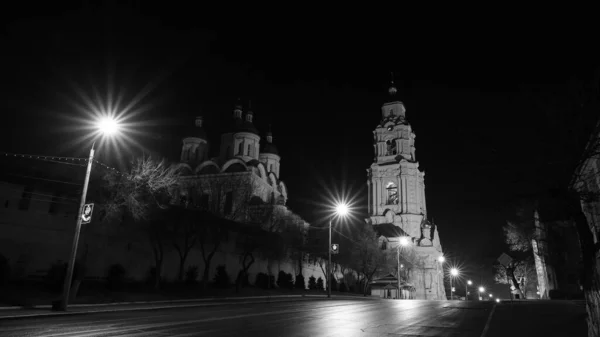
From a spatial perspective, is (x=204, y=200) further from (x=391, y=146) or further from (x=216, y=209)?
(x=391, y=146)

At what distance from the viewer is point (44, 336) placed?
856 centimetres

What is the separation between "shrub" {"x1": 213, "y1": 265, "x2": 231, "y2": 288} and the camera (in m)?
34.2

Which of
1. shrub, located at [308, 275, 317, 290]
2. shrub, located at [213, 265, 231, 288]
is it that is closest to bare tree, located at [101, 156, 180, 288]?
shrub, located at [213, 265, 231, 288]

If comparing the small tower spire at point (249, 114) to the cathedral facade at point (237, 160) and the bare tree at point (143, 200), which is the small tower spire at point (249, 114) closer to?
the cathedral facade at point (237, 160)

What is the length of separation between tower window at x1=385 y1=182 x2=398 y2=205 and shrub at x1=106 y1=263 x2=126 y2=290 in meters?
67.3

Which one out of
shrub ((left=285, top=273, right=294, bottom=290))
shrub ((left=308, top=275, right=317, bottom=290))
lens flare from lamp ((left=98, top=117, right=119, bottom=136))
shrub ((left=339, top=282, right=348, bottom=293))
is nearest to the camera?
lens flare from lamp ((left=98, top=117, right=119, bottom=136))

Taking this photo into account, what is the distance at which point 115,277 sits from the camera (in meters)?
26.2

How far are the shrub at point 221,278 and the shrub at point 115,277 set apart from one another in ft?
29.5

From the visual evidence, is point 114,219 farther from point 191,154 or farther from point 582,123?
point 191,154

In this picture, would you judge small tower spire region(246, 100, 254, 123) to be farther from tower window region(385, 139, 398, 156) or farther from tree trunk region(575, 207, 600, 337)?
tree trunk region(575, 207, 600, 337)

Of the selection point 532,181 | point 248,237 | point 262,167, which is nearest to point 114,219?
point 248,237

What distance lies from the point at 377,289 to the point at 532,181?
49882 mm

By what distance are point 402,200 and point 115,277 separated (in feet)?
219

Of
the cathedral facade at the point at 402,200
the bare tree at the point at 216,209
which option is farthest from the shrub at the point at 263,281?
the cathedral facade at the point at 402,200
